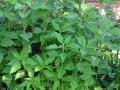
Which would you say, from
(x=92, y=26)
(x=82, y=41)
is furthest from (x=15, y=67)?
(x=92, y=26)

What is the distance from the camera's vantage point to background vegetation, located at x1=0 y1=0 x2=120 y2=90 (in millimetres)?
2682

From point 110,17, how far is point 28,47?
2.83 feet

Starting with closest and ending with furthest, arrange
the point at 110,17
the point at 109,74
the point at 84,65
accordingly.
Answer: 1. the point at 84,65
2. the point at 109,74
3. the point at 110,17

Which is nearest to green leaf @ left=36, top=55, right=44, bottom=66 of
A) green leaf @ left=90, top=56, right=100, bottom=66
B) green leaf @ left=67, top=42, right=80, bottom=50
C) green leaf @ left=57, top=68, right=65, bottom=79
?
green leaf @ left=57, top=68, right=65, bottom=79

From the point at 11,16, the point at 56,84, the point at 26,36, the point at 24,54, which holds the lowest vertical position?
the point at 56,84

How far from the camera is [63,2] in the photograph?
9.98 ft

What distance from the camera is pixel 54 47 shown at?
2.65 meters

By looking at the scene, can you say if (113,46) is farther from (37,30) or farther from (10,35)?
(10,35)

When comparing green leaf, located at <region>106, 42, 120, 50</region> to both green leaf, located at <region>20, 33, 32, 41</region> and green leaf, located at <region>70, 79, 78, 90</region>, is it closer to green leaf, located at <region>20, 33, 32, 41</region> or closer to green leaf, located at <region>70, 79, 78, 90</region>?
Result: green leaf, located at <region>70, 79, 78, 90</region>

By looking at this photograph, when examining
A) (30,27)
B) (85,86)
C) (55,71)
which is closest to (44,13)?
(30,27)

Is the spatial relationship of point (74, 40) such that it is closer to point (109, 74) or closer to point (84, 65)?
point (84, 65)

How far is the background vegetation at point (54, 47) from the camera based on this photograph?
2682mm

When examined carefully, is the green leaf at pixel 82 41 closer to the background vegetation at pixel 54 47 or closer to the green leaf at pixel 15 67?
the background vegetation at pixel 54 47

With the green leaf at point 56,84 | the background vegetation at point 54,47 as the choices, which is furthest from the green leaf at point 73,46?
the green leaf at point 56,84
